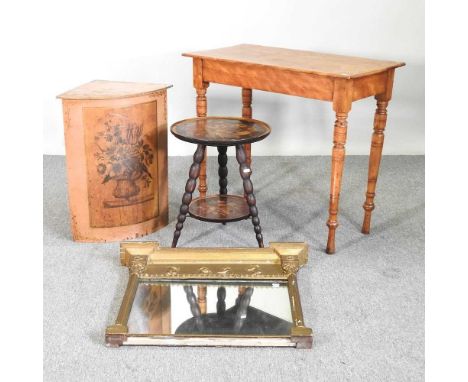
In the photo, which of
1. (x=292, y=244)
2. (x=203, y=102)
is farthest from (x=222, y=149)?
(x=292, y=244)

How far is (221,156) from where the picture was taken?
3.27 metres

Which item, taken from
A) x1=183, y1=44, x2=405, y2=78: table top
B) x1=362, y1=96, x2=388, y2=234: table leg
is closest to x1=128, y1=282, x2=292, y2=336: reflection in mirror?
x1=362, y1=96, x2=388, y2=234: table leg

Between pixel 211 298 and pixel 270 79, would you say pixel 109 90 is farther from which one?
pixel 211 298

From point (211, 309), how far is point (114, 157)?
888mm

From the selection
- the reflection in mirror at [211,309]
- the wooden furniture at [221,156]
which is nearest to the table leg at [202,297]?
the reflection in mirror at [211,309]

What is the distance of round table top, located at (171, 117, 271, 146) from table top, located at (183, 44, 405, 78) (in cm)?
27

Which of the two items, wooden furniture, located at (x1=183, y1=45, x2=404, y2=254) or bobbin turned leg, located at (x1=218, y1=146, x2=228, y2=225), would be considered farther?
bobbin turned leg, located at (x1=218, y1=146, x2=228, y2=225)

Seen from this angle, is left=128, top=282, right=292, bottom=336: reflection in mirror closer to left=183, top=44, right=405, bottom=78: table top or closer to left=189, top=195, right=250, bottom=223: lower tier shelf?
left=189, top=195, right=250, bottom=223: lower tier shelf

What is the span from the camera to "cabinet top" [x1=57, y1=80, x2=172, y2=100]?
9.72ft

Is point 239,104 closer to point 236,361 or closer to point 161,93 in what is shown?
point 161,93

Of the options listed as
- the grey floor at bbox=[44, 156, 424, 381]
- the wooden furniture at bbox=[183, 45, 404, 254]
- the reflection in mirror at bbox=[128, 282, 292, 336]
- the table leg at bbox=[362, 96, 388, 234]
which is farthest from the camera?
the table leg at bbox=[362, 96, 388, 234]

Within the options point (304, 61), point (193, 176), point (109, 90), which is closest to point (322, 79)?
point (304, 61)

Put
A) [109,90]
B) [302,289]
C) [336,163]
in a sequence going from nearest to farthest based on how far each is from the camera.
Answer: [302,289]
[336,163]
[109,90]

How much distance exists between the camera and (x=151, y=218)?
3.25 meters
